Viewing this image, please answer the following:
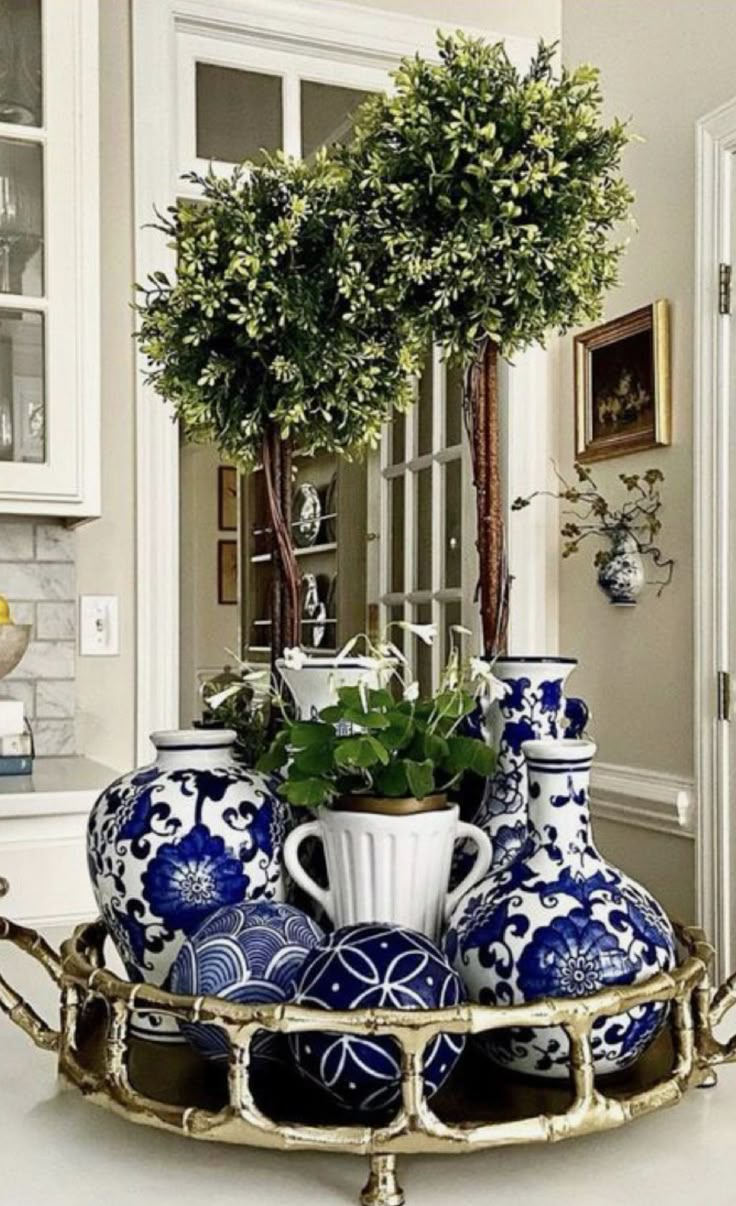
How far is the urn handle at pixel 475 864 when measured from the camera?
0.79 m

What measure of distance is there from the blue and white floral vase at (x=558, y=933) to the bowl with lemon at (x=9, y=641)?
5.19 ft

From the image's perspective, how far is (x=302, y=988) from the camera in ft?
2.15

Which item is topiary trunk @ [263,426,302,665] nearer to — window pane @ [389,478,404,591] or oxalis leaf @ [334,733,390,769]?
oxalis leaf @ [334,733,390,769]

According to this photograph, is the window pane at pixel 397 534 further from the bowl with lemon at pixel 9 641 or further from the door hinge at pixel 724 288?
the bowl with lemon at pixel 9 641

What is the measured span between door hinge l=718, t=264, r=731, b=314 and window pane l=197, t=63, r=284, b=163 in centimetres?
104

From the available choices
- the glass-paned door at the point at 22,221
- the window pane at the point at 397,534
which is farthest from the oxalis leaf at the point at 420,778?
the window pane at the point at 397,534

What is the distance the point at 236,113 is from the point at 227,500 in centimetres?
328

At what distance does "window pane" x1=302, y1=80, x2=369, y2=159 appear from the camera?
2.84 metres

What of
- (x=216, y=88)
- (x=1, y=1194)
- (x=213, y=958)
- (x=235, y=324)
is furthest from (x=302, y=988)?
(x=216, y=88)

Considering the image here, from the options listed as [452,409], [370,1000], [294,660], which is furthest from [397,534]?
[370,1000]

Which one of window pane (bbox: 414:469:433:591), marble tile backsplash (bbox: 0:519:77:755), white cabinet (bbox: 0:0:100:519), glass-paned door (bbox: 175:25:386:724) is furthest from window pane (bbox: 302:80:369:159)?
marble tile backsplash (bbox: 0:519:77:755)

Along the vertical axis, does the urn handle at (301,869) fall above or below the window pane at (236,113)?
below

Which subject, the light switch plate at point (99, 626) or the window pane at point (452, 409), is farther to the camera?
the window pane at point (452, 409)

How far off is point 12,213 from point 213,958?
6.06ft
